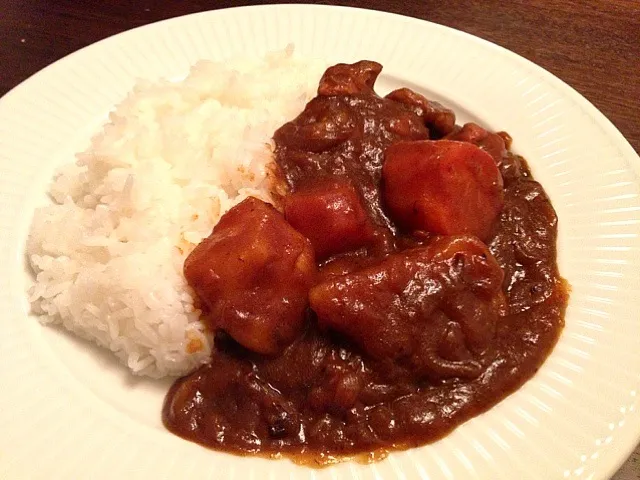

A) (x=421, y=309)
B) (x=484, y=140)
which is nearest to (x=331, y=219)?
(x=421, y=309)

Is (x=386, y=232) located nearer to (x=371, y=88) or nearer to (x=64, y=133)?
(x=371, y=88)

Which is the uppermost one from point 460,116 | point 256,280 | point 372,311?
point 460,116

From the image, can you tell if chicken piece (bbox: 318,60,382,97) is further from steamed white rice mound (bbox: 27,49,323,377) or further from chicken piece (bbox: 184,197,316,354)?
chicken piece (bbox: 184,197,316,354)

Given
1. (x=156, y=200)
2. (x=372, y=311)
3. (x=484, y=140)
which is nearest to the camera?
(x=372, y=311)

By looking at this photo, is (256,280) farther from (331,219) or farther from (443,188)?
(443,188)

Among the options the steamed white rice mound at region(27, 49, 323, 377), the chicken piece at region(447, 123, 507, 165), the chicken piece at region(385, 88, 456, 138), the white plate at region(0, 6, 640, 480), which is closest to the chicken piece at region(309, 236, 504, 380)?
the white plate at region(0, 6, 640, 480)

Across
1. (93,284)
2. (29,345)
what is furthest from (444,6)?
(29,345)

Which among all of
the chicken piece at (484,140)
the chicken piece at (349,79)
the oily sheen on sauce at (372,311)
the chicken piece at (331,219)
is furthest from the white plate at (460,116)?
the chicken piece at (331,219)
